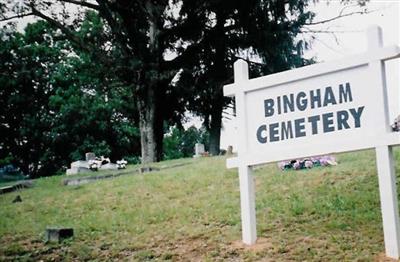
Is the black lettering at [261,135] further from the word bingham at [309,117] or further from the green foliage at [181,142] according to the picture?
the green foliage at [181,142]

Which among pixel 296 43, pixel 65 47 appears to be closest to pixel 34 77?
pixel 65 47

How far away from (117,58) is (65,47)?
28.6 ft

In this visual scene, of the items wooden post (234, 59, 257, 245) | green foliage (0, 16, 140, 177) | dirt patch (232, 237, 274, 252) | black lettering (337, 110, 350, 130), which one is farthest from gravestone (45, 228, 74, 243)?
green foliage (0, 16, 140, 177)

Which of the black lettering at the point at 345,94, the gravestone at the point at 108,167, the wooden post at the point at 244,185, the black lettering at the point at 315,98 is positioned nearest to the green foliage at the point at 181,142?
the gravestone at the point at 108,167

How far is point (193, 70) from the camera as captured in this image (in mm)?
13594

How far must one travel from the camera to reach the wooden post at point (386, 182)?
3.52m

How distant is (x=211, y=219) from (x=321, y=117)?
1.77 meters

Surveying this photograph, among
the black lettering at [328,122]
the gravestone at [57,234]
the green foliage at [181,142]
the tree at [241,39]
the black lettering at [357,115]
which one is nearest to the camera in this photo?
the black lettering at [357,115]

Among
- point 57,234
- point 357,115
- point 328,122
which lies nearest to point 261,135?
point 328,122

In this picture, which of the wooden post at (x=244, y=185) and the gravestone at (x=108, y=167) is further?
the gravestone at (x=108, y=167)

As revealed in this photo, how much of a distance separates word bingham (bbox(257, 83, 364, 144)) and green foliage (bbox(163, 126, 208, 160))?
22.3 meters

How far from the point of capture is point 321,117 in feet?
12.7

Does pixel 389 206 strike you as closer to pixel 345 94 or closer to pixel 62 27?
pixel 345 94

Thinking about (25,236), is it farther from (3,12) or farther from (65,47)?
(65,47)
